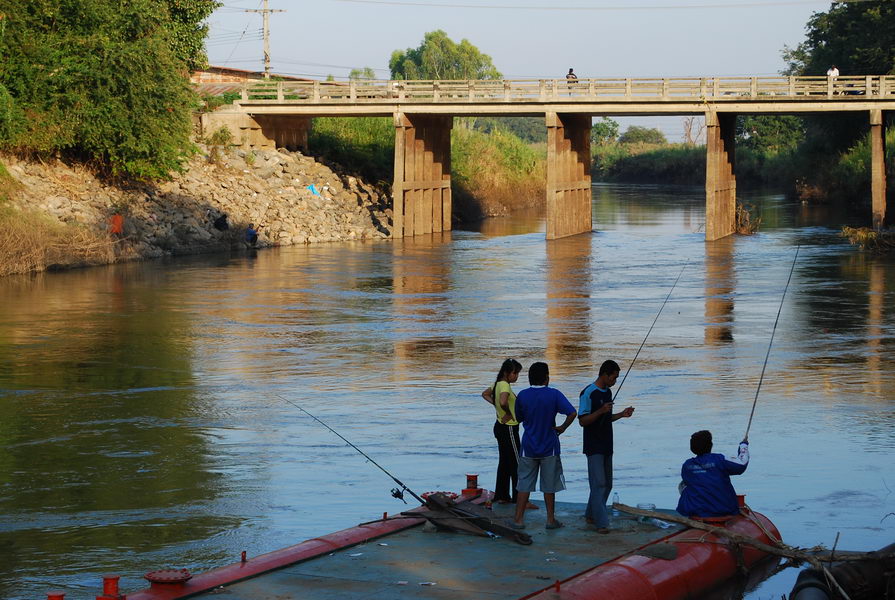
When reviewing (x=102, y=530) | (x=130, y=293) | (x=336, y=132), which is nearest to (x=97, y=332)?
(x=130, y=293)

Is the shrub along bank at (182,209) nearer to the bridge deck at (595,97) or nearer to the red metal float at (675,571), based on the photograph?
the bridge deck at (595,97)

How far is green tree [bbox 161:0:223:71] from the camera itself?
56.8m

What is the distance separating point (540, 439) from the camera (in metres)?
11.3

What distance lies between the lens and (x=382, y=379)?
21.4 metres

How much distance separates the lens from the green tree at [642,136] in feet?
562

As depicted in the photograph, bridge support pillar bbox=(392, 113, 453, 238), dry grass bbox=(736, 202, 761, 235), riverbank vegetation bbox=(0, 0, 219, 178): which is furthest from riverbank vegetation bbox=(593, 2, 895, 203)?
riverbank vegetation bbox=(0, 0, 219, 178)

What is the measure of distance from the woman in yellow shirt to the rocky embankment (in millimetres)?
32733

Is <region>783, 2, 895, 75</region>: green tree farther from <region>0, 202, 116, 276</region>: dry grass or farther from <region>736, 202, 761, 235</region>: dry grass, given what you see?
<region>0, 202, 116, 276</region>: dry grass

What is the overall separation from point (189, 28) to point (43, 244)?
22.3 meters

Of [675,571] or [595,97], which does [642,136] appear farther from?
[675,571]

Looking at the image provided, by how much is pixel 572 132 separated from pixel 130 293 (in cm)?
2802

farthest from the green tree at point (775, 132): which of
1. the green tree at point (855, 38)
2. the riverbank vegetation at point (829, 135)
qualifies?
the green tree at point (855, 38)

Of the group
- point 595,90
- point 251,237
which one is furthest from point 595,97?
point 251,237

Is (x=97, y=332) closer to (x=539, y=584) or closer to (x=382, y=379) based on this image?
(x=382, y=379)
